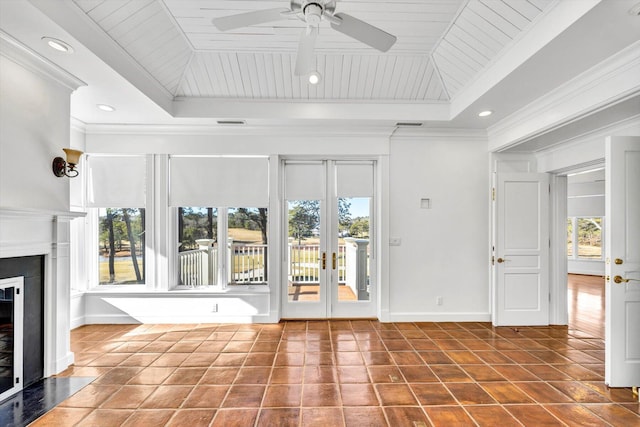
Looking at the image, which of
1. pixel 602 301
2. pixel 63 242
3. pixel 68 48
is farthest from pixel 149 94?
pixel 602 301

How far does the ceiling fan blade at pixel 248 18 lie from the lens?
6.44 feet

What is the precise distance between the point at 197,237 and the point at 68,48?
8.76 feet

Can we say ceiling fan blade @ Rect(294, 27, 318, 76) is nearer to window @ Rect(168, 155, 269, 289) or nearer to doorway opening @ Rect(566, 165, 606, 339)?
window @ Rect(168, 155, 269, 289)

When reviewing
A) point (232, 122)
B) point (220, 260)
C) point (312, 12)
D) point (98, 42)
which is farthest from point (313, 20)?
point (220, 260)

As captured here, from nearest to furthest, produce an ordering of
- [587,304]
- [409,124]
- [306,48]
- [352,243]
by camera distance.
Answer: [306,48]
[409,124]
[352,243]
[587,304]

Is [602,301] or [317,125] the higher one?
[317,125]

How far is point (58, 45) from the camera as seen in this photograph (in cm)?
244

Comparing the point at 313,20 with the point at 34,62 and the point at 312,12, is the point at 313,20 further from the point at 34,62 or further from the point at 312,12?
the point at 34,62

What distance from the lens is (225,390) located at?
272cm

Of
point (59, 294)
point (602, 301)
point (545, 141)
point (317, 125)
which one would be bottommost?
point (602, 301)

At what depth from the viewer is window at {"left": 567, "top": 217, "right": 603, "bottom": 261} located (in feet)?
29.1

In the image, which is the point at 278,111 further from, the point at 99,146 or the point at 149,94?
the point at 99,146

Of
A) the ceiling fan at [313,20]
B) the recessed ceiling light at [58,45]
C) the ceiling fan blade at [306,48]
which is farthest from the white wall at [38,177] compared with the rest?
the ceiling fan blade at [306,48]

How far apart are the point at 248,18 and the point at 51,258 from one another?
2.70 m
